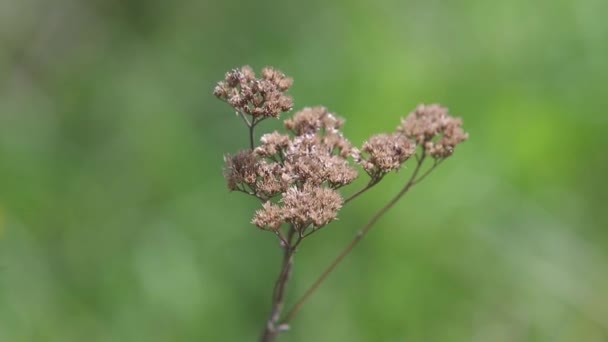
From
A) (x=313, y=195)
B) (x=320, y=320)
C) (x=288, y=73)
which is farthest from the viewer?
(x=288, y=73)

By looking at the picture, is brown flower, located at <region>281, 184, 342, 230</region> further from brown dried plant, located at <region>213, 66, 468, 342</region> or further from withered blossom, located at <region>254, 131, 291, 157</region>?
withered blossom, located at <region>254, 131, 291, 157</region>

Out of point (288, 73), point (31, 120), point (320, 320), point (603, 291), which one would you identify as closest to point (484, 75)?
point (288, 73)

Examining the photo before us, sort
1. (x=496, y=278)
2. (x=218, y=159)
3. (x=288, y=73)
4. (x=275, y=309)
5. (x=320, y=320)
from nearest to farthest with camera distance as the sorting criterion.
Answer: (x=275, y=309) < (x=320, y=320) < (x=496, y=278) < (x=218, y=159) < (x=288, y=73)

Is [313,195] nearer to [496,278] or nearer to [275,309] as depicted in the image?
[275,309]

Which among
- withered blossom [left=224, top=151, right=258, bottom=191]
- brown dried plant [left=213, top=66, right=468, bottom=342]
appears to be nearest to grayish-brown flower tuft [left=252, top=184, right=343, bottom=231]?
brown dried plant [left=213, top=66, right=468, bottom=342]

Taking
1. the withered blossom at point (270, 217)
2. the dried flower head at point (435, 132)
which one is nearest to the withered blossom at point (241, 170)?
the withered blossom at point (270, 217)

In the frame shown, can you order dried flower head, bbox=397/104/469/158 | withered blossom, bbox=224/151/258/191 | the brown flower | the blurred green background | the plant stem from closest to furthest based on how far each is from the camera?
1. the brown flower
2. withered blossom, bbox=224/151/258/191
3. the plant stem
4. dried flower head, bbox=397/104/469/158
5. the blurred green background

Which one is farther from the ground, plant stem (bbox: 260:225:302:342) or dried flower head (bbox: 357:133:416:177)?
dried flower head (bbox: 357:133:416:177)
